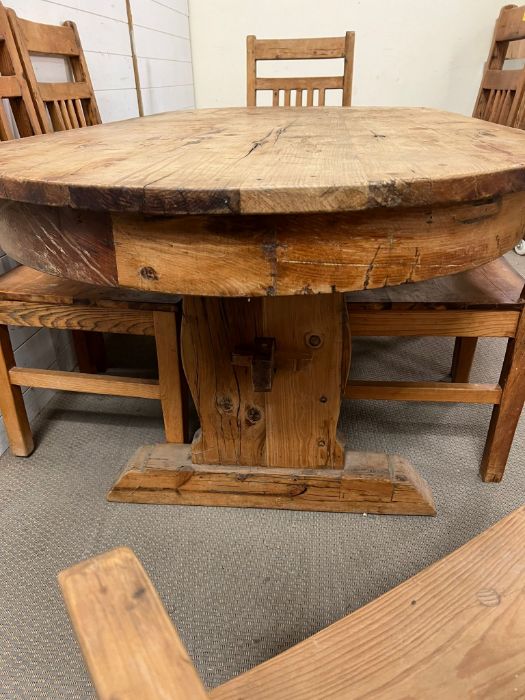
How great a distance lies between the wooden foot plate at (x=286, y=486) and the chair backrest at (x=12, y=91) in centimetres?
92

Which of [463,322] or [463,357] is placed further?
[463,357]

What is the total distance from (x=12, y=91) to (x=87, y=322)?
0.66 metres

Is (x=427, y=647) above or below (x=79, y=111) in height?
below

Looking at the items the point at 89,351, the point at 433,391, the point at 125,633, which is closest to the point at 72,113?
the point at 89,351

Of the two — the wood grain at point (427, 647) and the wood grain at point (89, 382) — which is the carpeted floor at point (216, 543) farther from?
the wood grain at point (427, 647)

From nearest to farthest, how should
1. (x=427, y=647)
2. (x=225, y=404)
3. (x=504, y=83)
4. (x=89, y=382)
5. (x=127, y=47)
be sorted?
(x=427, y=647)
(x=225, y=404)
(x=89, y=382)
(x=504, y=83)
(x=127, y=47)

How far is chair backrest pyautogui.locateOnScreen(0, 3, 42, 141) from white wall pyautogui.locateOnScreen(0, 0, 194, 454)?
8.4 inches

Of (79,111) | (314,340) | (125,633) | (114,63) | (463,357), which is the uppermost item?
(114,63)

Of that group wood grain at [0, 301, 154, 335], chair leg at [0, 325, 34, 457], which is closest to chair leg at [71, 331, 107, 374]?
chair leg at [0, 325, 34, 457]

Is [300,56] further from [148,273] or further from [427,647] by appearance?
[427,647]

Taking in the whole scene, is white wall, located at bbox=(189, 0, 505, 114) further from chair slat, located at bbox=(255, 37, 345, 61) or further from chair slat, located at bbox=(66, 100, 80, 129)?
chair slat, located at bbox=(66, 100, 80, 129)

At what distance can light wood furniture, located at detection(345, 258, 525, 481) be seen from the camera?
1.10m

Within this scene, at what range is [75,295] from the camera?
45.1 inches

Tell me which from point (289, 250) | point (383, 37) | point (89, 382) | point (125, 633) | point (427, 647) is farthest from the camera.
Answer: point (383, 37)
